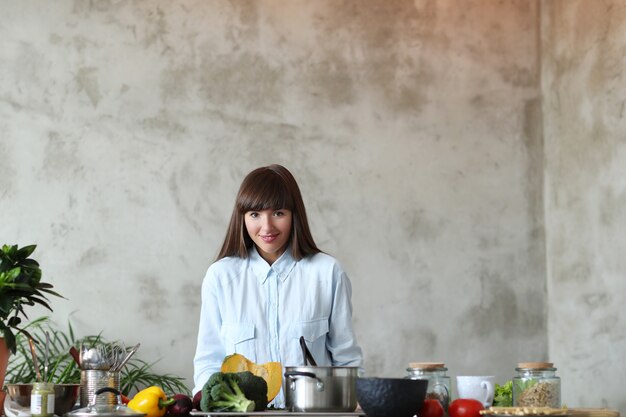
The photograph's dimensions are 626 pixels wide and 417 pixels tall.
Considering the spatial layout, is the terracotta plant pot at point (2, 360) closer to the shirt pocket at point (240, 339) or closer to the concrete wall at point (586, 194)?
the shirt pocket at point (240, 339)

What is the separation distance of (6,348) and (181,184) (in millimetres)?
2598

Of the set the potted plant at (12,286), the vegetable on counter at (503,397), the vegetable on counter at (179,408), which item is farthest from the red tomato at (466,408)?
the potted plant at (12,286)

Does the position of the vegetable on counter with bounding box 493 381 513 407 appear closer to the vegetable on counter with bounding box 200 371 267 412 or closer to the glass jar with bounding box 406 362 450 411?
the glass jar with bounding box 406 362 450 411

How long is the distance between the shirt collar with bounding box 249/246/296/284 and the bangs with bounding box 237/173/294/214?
0.23 meters

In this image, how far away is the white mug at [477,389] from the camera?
2.52m

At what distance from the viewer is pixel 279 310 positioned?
125 inches

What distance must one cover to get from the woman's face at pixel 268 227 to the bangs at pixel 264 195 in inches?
0.9

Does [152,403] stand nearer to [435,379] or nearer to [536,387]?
[435,379]

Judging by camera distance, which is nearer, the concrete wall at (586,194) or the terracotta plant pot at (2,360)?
the terracotta plant pot at (2,360)

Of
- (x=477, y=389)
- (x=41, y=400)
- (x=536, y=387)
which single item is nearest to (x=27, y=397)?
(x=41, y=400)

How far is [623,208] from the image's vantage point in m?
4.75

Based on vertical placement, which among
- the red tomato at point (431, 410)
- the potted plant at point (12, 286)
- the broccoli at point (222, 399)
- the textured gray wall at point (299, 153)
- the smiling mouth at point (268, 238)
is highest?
the textured gray wall at point (299, 153)

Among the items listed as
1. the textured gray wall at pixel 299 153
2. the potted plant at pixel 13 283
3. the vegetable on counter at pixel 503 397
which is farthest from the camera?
the textured gray wall at pixel 299 153

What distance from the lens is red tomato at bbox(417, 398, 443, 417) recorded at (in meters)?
2.35
